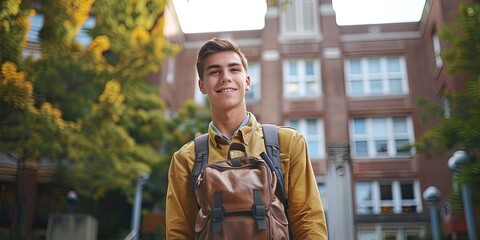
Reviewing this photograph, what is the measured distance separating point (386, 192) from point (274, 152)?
18.7m

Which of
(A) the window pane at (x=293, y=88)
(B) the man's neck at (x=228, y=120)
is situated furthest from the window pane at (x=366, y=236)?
(B) the man's neck at (x=228, y=120)

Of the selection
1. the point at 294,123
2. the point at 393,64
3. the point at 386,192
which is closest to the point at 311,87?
the point at 294,123

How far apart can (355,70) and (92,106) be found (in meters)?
12.6

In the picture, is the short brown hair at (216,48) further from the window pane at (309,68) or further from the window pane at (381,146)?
the window pane at (309,68)

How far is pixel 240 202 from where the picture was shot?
1628 mm

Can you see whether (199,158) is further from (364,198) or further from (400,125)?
(400,125)

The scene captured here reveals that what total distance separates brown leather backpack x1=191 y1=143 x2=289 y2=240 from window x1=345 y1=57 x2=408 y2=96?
19.6 meters

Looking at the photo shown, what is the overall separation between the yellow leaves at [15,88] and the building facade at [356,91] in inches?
346

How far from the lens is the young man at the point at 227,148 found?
1793 mm

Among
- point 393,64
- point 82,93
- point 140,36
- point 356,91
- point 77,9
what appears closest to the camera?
point 77,9

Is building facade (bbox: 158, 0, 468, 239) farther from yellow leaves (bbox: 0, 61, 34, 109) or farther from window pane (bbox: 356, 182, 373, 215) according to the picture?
yellow leaves (bbox: 0, 61, 34, 109)

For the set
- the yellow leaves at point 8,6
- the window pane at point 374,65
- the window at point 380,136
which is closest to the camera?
the yellow leaves at point 8,6

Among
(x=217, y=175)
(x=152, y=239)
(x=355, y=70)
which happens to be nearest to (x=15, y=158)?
(x=152, y=239)

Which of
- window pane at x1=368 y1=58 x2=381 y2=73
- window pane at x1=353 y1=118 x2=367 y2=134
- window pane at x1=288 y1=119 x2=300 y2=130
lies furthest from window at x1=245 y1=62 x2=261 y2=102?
window pane at x1=368 y1=58 x2=381 y2=73
